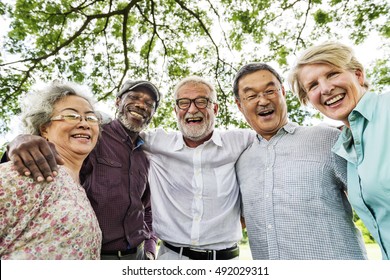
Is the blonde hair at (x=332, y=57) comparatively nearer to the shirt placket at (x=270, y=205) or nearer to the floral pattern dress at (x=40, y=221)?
the shirt placket at (x=270, y=205)

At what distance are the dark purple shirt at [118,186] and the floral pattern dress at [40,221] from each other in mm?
637

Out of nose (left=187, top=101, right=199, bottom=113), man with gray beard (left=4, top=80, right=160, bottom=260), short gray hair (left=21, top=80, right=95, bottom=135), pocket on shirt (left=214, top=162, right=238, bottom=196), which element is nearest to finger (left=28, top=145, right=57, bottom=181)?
short gray hair (left=21, top=80, right=95, bottom=135)

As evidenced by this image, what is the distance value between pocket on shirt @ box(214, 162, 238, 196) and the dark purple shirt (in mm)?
672

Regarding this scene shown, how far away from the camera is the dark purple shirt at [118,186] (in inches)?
87.0

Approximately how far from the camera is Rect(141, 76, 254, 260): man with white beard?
2.26 meters

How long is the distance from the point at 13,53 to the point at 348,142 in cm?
541

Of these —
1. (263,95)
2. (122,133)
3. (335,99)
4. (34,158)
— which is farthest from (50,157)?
(335,99)

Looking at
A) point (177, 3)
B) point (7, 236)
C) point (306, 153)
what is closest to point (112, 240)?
point (7, 236)

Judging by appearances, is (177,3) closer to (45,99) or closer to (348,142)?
(45,99)

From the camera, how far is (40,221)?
143cm

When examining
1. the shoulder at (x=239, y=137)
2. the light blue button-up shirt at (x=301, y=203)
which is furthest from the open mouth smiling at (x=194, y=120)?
the light blue button-up shirt at (x=301, y=203)

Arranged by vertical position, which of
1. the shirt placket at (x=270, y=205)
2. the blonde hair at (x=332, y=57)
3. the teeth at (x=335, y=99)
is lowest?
the shirt placket at (x=270, y=205)

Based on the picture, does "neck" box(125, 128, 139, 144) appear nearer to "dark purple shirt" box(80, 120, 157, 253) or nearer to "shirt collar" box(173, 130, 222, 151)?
"dark purple shirt" box(80, 120, 157, 253)

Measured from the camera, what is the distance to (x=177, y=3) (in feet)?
17.9
